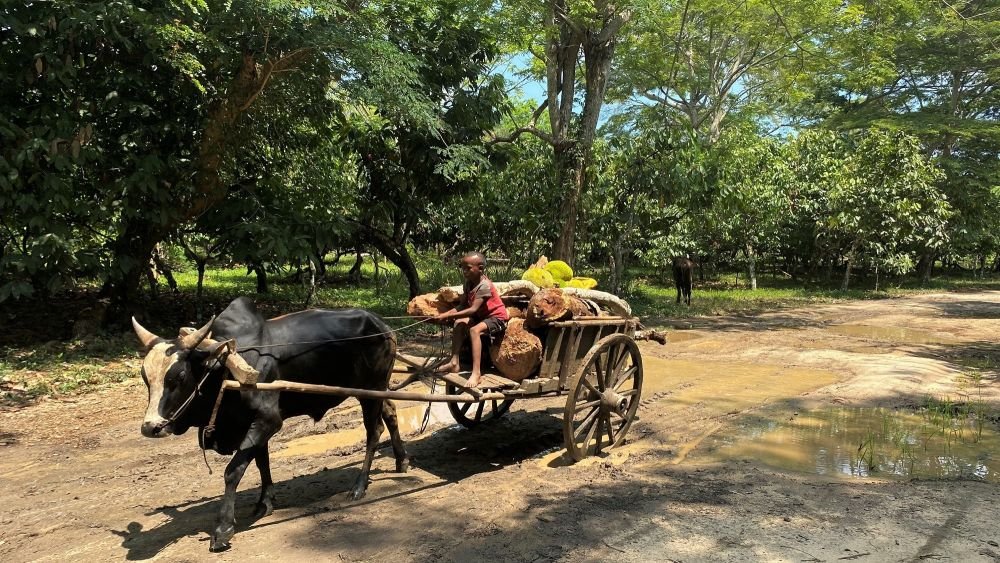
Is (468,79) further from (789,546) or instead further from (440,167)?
(789,546)

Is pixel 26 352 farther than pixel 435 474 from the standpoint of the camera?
Yes

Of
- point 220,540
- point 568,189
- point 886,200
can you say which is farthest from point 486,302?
point 886,200

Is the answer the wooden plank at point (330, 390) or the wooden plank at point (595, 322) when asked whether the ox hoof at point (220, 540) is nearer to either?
the wooden plank at point (330, 390)

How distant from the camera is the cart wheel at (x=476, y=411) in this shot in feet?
21.0

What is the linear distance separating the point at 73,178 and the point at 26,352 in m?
2.70

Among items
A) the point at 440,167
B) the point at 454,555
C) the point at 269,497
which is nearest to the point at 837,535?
the point at 454,555

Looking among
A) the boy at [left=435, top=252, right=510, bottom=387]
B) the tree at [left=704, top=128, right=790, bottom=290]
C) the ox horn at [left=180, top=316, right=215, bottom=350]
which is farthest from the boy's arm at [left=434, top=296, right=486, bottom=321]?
the tree at [left=704, top=128, right=790, bottom=290]

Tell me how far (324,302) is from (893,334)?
1316 centimetres

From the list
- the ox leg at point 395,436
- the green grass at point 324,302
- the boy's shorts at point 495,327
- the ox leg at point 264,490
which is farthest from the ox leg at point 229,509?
the green grass at point 324,302

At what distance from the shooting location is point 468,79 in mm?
13266

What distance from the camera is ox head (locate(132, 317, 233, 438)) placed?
12.4 ft

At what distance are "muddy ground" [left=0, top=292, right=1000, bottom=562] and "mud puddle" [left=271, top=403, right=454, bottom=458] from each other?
0.03m

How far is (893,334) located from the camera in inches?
537

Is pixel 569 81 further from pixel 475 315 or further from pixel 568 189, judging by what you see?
pixel 475 315
